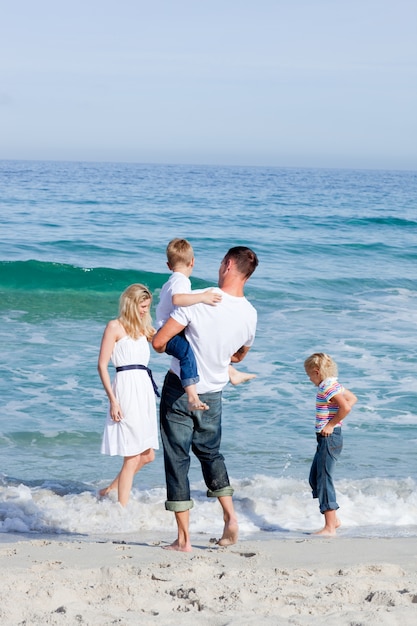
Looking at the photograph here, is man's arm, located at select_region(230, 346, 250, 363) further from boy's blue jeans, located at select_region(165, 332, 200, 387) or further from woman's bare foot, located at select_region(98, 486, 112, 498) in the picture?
woman's bare foot, located at select_region(98, 486, 112, 498)

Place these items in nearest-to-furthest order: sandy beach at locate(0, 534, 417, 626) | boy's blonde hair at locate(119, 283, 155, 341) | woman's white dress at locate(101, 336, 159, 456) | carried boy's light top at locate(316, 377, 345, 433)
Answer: sandy beach at locate(0, 534, 417, 626) < carried boy's light top at locate(316, 377, 345, 433) < boy's blonde hair at locate(119, 283, 155, 341) < woman's white dress at locate(101, 336, 159, 456)

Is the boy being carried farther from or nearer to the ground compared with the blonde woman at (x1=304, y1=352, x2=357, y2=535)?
farther from the ground

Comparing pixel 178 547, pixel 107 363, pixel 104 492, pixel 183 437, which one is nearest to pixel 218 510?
pixel 104 492

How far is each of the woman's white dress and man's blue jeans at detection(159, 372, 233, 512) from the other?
1.03 meters

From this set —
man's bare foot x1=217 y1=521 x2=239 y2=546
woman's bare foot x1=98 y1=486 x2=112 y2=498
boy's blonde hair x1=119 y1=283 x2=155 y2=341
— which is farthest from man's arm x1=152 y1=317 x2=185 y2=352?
woman's bare foot x1=98 y1=486 x2=112 y2=498

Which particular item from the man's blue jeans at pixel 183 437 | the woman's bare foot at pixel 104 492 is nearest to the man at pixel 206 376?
the man's blue jeans at pixel 183 437

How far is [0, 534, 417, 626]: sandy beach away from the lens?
12.4ft

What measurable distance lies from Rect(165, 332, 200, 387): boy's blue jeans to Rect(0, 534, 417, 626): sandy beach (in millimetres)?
1045

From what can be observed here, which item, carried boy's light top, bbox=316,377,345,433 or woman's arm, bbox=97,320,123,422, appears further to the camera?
woman's arm, bbox=97,320,123,422

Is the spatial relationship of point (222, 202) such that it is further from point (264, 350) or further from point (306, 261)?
point (264, 350)

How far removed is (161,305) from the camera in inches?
197

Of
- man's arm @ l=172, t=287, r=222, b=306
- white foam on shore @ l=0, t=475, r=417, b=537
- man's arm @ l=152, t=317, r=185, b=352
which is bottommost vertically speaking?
white foam on shore @ l=0, t=475, r=417, b=537

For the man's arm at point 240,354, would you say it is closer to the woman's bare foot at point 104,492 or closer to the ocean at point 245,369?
the ocean at point 245,369

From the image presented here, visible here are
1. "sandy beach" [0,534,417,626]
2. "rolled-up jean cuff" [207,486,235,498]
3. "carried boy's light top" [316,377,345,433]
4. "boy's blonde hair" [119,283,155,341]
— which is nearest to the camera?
"sandy beach" [0,534,417,626]
